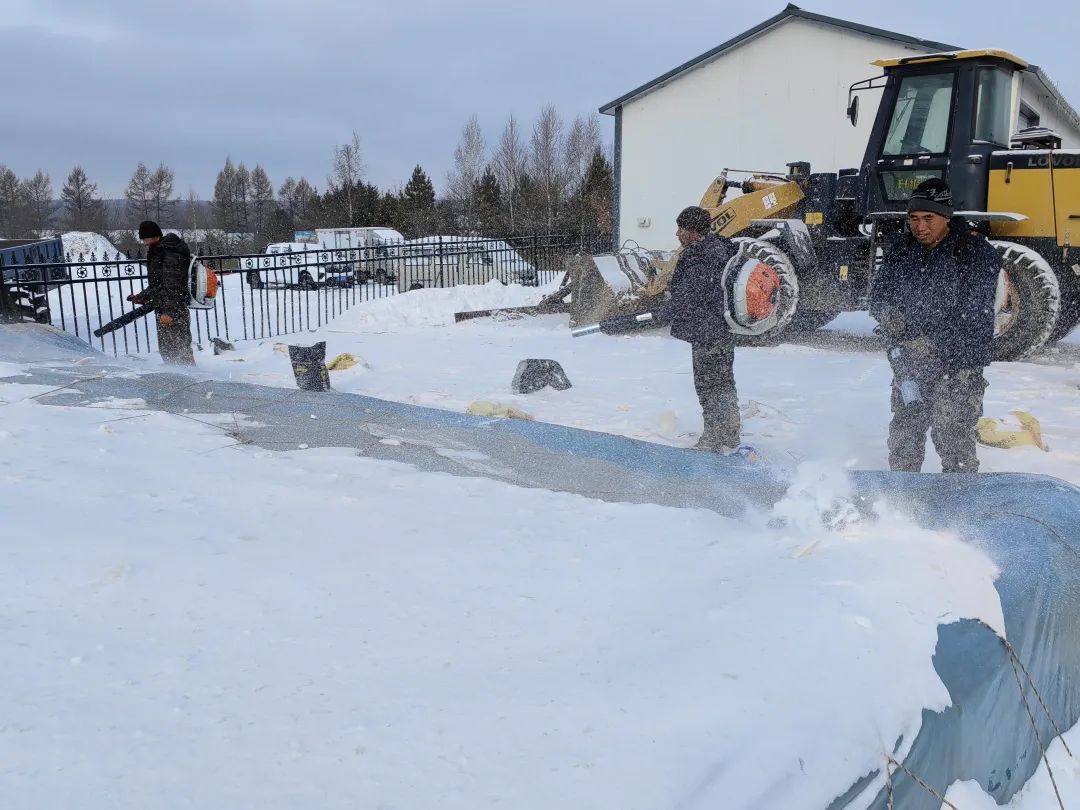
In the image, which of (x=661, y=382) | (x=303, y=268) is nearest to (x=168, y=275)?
(x=661, y=382)

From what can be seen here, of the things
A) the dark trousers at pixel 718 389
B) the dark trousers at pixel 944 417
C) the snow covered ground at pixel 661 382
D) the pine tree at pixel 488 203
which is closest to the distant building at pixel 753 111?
the snow covered ground at pixel 661 382

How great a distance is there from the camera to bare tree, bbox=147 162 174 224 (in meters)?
52.7

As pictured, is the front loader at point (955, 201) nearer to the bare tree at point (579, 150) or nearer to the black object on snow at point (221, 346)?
the black object on snow at point (221, 346)

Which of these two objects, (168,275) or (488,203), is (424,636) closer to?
(168,275)

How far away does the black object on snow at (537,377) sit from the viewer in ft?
23.5

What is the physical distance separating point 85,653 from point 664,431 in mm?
4551

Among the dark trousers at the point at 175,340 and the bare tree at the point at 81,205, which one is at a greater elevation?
the bare tree at the point at 81,205

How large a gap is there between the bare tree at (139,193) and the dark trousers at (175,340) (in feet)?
167

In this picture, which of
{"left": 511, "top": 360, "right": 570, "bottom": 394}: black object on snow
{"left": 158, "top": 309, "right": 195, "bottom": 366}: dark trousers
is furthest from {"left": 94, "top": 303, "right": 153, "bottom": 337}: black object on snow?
{"left": 511, "top": 360, "right": 570, "bottom": 394}: black object on snow

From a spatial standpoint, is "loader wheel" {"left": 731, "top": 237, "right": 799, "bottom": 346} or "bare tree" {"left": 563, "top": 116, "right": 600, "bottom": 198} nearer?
"loader wheel" {"left": 731, "top": 237, "right": 799, "bottom": 346}

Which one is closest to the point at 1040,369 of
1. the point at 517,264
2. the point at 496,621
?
the point at 496,621

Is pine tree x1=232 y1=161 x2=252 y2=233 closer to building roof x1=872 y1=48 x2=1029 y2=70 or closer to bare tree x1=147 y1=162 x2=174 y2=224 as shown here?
bare tree x1=147 y1=162 x2=174 y2=224

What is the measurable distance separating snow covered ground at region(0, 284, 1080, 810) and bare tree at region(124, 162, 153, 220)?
56.0 meters

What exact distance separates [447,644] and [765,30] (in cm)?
1854
